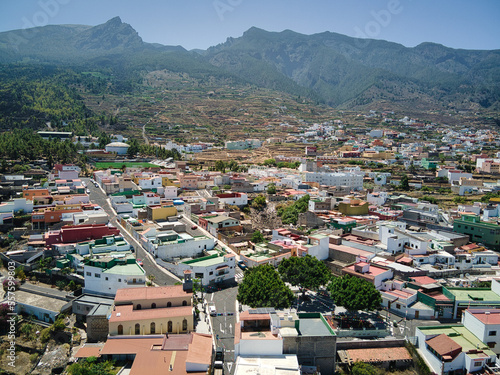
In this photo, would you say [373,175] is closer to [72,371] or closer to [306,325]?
[306,325]

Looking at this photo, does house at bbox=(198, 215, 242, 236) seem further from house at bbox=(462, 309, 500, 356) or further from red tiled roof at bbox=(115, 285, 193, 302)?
house at bbox=(462, 309, 500, 356)

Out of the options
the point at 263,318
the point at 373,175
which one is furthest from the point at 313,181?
the point at 263,318

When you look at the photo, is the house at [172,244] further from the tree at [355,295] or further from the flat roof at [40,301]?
the tree at [355,295]

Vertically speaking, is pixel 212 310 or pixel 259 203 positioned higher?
pixel 259 203

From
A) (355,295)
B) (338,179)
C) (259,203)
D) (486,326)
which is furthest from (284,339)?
(338,179)

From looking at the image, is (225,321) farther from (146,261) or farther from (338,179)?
(338,179)


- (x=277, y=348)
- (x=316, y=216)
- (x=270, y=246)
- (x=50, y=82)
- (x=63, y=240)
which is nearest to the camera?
(x=277, y=348)

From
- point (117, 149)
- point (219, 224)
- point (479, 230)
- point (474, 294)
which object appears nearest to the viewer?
point (474, 294)
